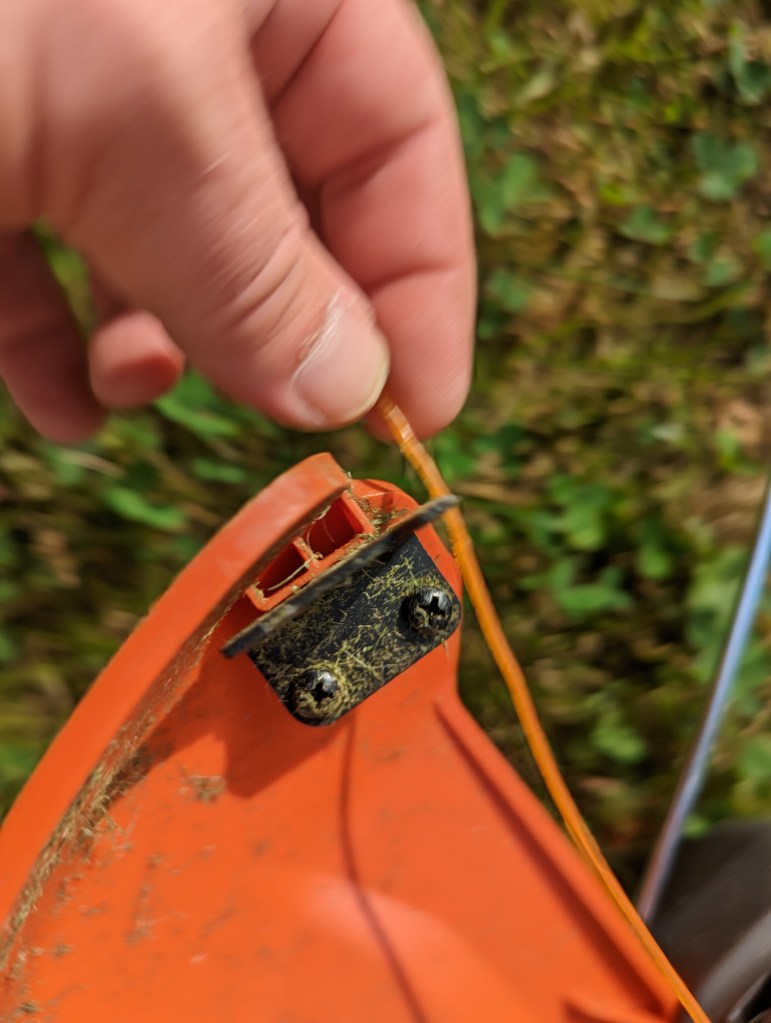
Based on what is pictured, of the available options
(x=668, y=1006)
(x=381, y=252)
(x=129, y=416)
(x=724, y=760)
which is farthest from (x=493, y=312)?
(x=668, y=1006)

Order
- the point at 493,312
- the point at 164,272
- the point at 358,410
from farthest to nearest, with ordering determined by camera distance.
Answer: the point at 493,312 → the point at 358,410 → the point at 164,272

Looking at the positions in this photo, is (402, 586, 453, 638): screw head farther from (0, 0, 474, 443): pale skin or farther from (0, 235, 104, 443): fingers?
(0, 235, 104, 443): fingers

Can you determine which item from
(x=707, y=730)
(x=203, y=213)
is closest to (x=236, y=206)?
(x=203, y=213)

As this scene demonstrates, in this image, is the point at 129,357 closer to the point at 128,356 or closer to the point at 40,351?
the point at 128,356

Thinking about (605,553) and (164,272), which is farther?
(605,553)

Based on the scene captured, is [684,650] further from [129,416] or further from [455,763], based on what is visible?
[129,416]
